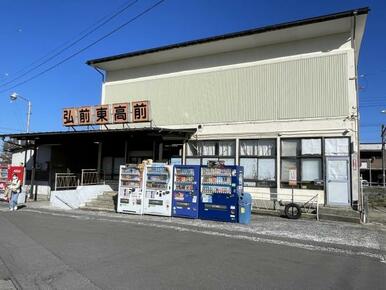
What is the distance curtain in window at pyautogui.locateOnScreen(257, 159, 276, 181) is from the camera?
19594 mm

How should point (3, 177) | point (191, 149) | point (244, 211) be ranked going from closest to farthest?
point (244, 211) < point (191, 149) < point (3, 177)

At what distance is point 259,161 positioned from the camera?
65.6 feet

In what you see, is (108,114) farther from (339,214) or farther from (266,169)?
(339,214)

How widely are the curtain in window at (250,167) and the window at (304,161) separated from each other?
1441 mm

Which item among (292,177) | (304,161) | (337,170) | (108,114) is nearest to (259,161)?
(304,161)

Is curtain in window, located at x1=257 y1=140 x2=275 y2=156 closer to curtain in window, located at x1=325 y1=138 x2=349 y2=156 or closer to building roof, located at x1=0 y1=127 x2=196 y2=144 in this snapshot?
curtain in window, located at x1=325 y1=138 x2=349 y2=156

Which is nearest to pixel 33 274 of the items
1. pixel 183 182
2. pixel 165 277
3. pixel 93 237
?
pixel 165 277

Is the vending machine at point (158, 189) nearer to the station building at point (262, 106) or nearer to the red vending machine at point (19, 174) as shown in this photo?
the station building at point (262, 106)

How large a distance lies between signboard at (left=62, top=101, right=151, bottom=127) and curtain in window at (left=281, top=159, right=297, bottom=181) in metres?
7.54

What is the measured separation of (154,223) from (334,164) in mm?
8817

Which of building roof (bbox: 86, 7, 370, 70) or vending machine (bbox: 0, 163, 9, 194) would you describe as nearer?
building roof (bbox: 86, 7, 370, 70)

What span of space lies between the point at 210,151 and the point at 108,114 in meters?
6.45

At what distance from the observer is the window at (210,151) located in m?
21.0

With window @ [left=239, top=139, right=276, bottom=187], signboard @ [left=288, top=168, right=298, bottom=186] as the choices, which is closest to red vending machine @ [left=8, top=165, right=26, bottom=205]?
window @ [left=239, top=139, right=276, bottom=187]
